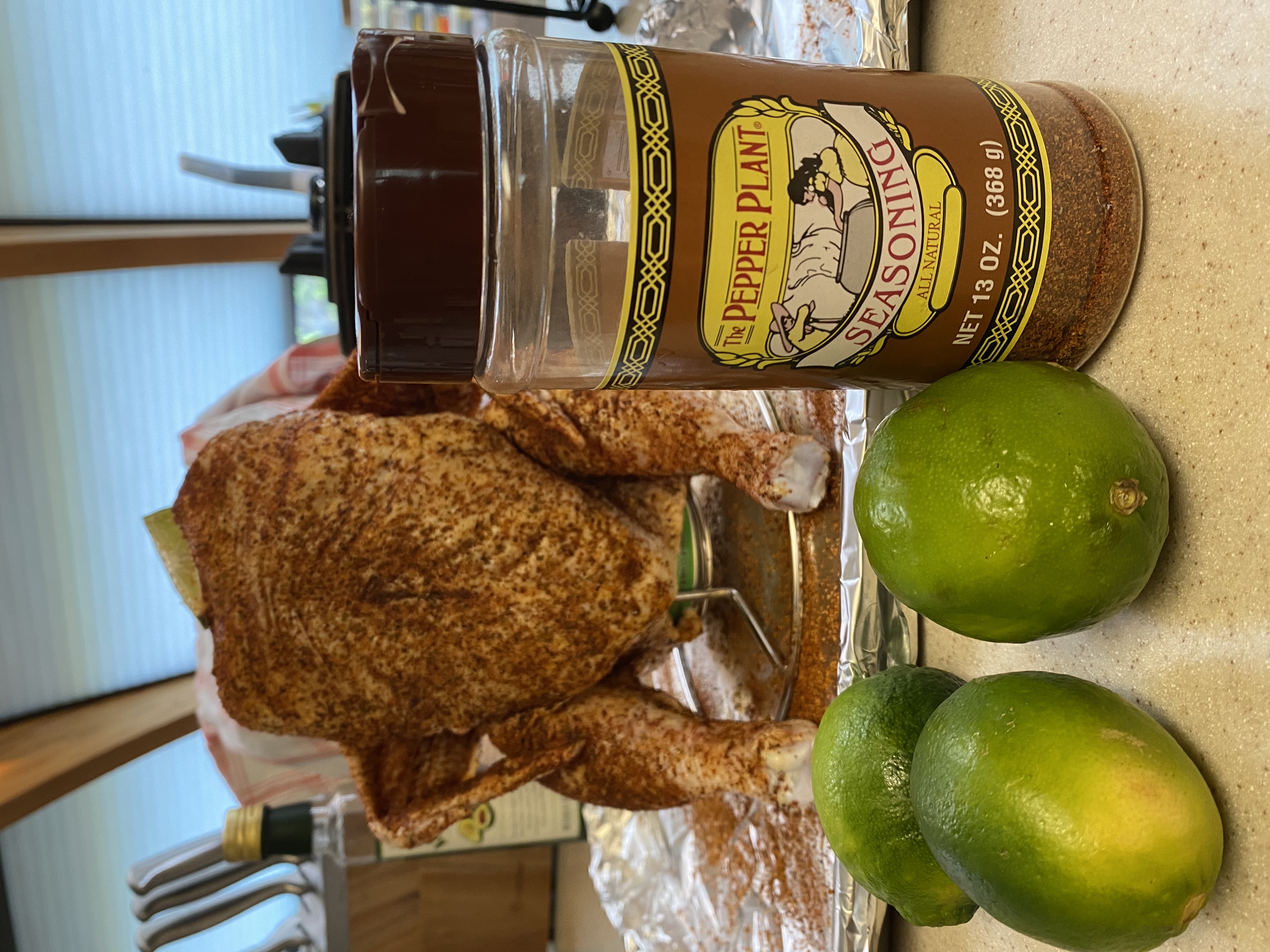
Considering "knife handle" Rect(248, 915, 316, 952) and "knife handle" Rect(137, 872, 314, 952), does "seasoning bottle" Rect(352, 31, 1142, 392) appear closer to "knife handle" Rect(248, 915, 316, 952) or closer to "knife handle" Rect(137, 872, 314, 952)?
"knife handle" Rect(137, 872, 314, 952)

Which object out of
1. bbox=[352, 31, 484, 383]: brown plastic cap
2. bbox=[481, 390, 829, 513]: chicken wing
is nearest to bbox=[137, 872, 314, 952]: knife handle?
bbox=[481, 390, 829, 513]: chicken wing

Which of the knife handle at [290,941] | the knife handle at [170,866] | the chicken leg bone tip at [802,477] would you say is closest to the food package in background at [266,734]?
the knife handle at [170,866]

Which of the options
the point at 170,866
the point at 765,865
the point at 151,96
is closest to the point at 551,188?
the point at 765,865

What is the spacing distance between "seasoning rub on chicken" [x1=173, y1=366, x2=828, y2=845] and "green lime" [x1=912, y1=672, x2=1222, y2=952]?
0.25 m

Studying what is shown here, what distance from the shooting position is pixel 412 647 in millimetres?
705

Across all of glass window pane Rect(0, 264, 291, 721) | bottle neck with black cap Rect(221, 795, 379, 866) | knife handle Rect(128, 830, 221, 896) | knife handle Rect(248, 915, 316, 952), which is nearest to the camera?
bottle neck with black cap Rect(221, 795, 379, 866)

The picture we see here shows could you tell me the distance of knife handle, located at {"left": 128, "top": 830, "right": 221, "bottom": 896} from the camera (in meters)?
1.20

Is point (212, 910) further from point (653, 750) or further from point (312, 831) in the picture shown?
point (653, 750)

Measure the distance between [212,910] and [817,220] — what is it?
1.31 m

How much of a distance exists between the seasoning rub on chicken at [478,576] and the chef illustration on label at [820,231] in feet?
0.79

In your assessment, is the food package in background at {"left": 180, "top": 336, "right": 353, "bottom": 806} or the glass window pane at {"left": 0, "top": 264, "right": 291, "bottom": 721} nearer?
the food package in background at {"left": 180, "top": 336, "right": 353, "bottom": 806}

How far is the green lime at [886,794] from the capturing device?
49 centimetres

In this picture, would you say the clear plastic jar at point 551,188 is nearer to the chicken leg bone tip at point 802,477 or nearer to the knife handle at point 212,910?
the chicken leg bone tip at point 802,477

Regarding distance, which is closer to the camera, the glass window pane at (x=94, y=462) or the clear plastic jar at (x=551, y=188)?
the clear plastic jar at (x=551, y=188)
